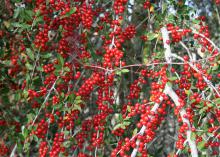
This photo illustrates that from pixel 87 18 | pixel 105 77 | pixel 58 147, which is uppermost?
pixel 87 18

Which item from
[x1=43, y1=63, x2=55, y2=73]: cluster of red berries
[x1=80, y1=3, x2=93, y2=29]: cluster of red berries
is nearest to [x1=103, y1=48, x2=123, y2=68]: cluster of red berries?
[x1=80, y1=3, x2=93, y2=29]: cluster of red berries

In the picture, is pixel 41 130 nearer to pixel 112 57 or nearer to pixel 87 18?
pixel 112 57

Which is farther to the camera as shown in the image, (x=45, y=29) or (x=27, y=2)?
(x=27, y=2)

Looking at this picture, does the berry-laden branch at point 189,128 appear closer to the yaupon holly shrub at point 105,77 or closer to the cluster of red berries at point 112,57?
the yaupon holly shrub at point 105,77

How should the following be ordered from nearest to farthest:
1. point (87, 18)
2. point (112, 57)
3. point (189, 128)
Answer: point (189, 128) < point (112, 57) < point (87, 18)

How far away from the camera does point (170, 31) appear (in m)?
2.24

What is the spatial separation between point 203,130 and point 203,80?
244mm

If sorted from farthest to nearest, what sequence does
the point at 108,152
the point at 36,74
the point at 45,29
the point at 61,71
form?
the point at 108,152 < the point at 36,74 < the point at 45,29 < the point at 61,71

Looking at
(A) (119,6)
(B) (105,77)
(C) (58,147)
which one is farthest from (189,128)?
(A) (119,6)

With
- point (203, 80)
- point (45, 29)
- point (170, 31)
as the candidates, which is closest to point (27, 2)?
point (45, 29)

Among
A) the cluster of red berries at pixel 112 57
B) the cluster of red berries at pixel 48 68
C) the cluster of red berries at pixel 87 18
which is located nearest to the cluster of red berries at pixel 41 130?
the cluster of red berries at pixel 48 68

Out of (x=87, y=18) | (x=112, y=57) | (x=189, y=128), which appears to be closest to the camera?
(x=189, y=128)

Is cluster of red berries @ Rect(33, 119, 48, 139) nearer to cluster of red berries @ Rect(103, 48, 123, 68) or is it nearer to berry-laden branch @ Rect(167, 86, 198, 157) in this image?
cluster of red berries @ Rect(103, 48, 123, 68)

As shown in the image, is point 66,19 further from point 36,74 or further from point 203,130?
point 203,130
